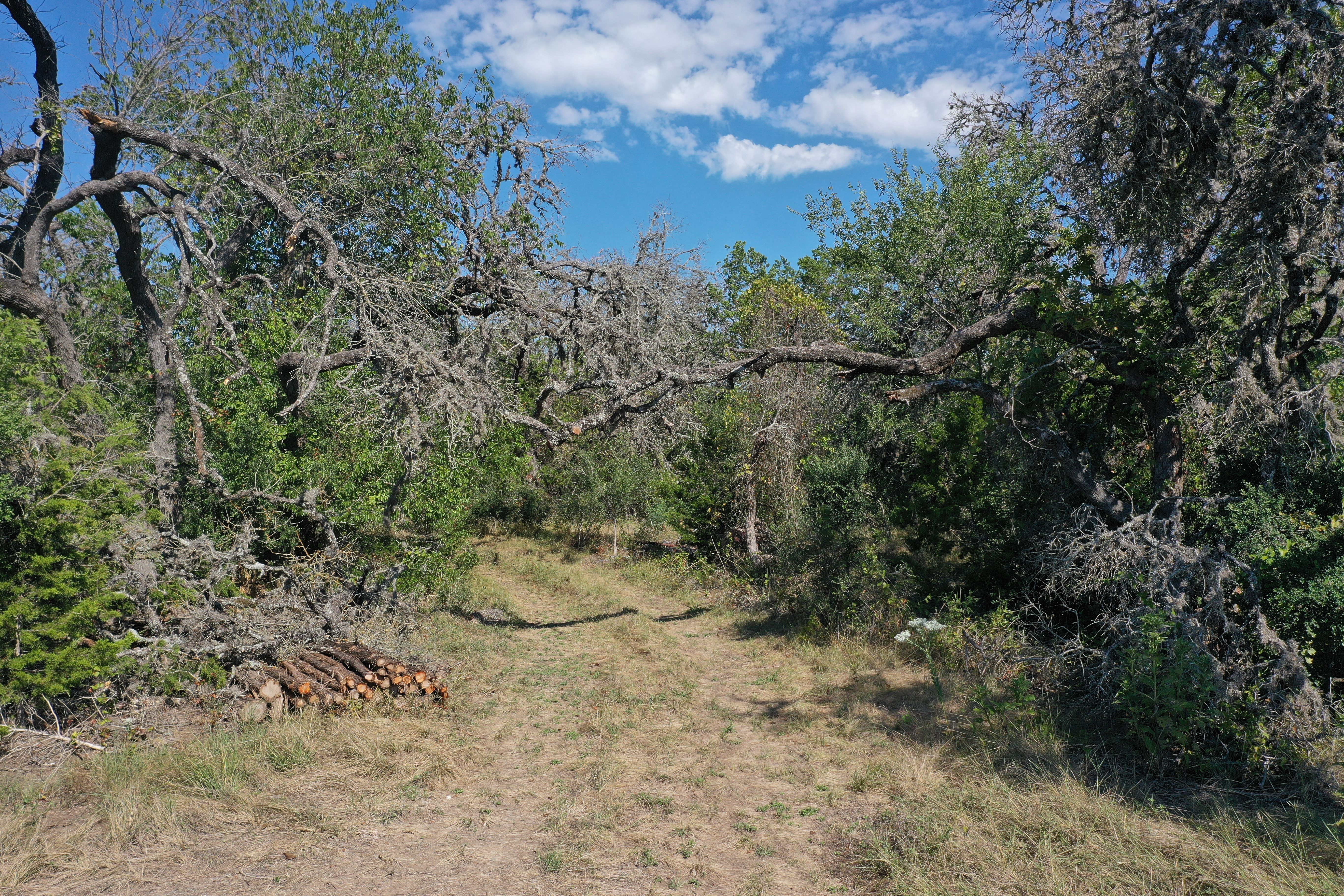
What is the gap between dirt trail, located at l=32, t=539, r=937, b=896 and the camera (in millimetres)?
4414

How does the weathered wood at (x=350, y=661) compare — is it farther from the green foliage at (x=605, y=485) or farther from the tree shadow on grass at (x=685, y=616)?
the green foliage at (x=605, y=485)

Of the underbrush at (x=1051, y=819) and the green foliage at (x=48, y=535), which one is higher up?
the green foliage at (x=48, y=535)

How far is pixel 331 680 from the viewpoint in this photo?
6.94 metres

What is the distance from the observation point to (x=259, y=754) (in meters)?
5.70

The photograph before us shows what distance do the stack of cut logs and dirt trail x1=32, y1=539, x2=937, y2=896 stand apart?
0.48 metres

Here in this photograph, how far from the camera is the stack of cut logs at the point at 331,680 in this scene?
6.68 meters

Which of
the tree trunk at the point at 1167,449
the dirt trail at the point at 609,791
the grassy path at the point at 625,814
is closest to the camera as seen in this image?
the grassy path at the point at 625,814

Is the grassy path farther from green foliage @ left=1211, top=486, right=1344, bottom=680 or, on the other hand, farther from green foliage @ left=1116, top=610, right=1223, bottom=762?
green foliage @ left=1211, top=486, right=1344, bottom=680

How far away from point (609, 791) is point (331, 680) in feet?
10.2

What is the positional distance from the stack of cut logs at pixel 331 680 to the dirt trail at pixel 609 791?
0.48m

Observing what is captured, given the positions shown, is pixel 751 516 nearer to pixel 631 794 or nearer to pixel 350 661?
pixel 350 661

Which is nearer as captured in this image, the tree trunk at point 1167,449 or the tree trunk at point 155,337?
the tree trunk at point 1167,449

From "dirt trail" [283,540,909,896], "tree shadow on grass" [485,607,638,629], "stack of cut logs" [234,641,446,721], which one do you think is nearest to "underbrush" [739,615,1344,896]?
"dirt trail" [283,540,909,896]

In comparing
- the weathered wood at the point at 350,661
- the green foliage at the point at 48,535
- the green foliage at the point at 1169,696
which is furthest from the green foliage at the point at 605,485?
the green foliage at the point at 1169,696
